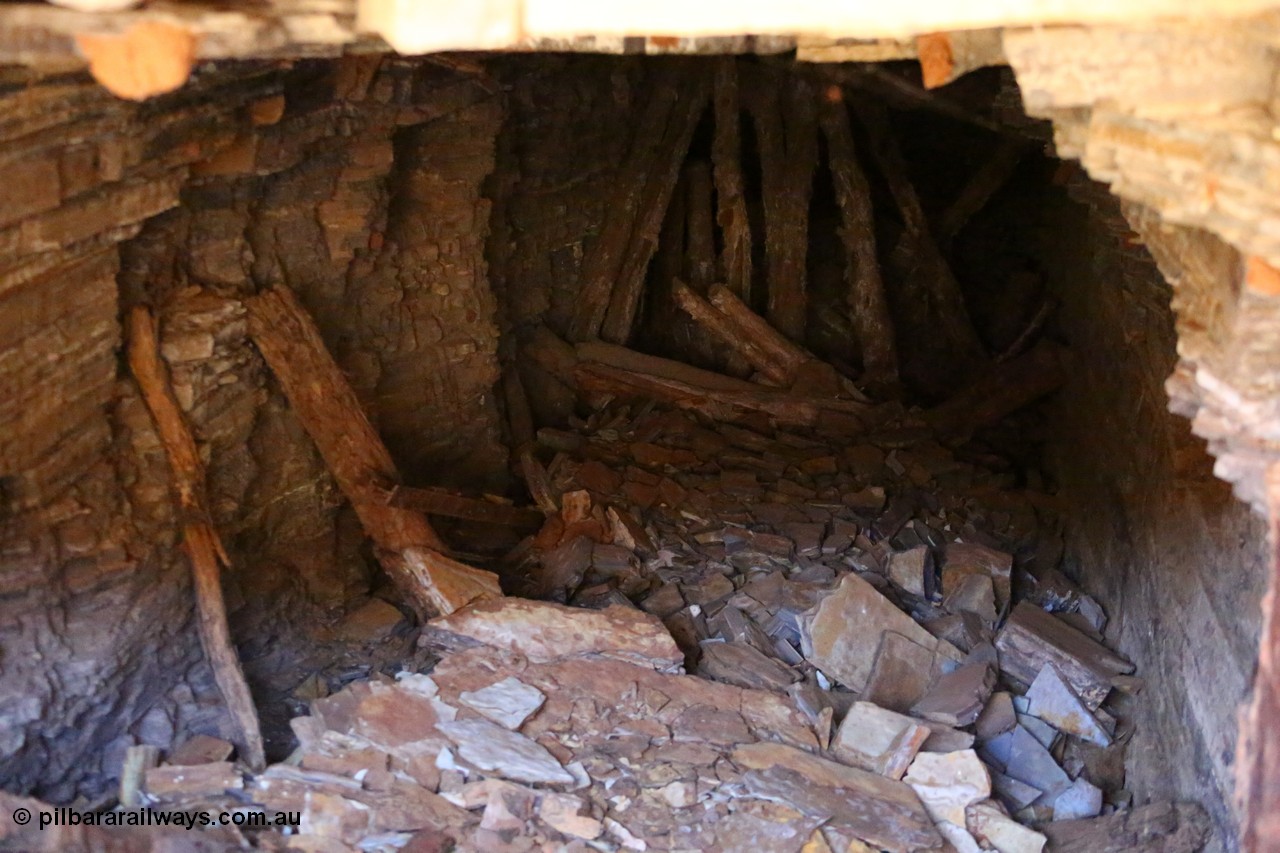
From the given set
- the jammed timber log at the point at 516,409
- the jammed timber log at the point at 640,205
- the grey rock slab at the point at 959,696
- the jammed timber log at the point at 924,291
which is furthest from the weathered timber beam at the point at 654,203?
the grey rock slab at the point at 959,696

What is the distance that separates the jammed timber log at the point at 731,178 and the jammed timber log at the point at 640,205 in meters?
0.17

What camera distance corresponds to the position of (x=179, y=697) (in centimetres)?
442

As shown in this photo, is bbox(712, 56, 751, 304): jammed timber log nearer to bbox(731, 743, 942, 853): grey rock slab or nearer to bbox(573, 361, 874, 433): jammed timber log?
bbox(573, 361, 874, 433): jammed timber log

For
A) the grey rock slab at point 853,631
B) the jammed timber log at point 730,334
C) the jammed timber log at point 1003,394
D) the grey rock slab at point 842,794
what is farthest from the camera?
the jammed timber log at point 730,334

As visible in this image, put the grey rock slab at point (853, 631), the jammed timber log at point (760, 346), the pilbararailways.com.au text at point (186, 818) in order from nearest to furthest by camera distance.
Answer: the pilbararailways.com.au text at point (186, 818)
the grey rock slab at point (853, 631)
the jammed timber log at point (760, 346)

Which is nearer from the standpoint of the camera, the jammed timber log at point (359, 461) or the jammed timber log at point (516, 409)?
the jammed timber log at point (359, 461)

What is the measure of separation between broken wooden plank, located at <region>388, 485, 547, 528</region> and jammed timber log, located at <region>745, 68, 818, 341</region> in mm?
2573

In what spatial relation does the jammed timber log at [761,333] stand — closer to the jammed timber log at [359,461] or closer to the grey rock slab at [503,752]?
the jammed timber log at [359,461]

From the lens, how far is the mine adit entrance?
393 centimetres

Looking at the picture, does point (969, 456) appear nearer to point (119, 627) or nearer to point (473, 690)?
point (473, 690)

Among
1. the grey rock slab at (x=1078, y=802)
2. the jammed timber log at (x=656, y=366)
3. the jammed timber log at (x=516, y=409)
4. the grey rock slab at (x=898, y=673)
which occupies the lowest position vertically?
the grey rock slab at (x=1078, y=802)

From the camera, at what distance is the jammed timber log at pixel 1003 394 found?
7.15 metres

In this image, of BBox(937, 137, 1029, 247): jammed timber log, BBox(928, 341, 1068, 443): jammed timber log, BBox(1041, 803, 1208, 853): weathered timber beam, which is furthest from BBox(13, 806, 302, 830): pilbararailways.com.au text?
BBox(937, 137, 1029, 247): jammed timber log

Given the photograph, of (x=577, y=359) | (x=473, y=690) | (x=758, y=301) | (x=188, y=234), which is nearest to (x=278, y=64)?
(x=188, y=234)
